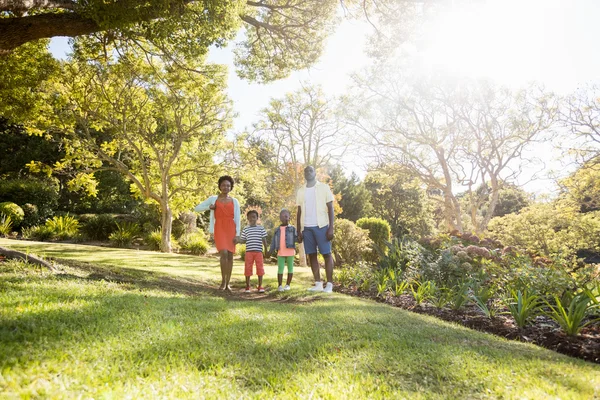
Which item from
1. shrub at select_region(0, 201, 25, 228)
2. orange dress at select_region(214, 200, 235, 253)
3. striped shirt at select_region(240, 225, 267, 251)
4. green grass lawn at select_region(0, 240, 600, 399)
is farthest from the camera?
shrub at select_region(0, 201, 25, 228)

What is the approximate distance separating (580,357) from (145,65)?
1492 centimetres

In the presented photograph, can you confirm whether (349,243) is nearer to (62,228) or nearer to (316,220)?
(316,220)

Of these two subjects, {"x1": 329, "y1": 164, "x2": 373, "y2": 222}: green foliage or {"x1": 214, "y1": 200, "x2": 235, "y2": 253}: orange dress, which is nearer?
{"x1": 214, "y1": 200, "x2": 235, "y2": 253}: orange dress

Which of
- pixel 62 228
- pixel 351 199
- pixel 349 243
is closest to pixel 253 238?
pixel 349 243

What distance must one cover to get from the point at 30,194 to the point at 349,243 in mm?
17045

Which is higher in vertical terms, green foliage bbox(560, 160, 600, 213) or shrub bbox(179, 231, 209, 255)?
green foliage bbox(560, 160, 600, 213)

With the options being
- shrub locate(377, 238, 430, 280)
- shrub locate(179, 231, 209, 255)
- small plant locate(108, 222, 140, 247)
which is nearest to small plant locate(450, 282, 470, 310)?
shrub locate(377, 238, 430, 280)

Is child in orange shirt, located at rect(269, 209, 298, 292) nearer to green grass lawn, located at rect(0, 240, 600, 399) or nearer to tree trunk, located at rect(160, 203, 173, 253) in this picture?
green grass lawn, located at rect(0, 240, 600, 399)

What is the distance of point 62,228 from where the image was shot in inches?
674

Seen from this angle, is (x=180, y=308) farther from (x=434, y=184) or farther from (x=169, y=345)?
(x=434, y=184)

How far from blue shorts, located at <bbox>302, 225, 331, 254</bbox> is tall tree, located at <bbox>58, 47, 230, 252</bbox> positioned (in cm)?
760

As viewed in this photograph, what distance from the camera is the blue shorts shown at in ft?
21.7

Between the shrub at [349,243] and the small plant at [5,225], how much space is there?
1421 cm

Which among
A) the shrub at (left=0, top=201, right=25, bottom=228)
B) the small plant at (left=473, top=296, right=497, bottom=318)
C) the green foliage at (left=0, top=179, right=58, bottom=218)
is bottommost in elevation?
the small plant at (left=473, top=296, right=497, bottom=318)
